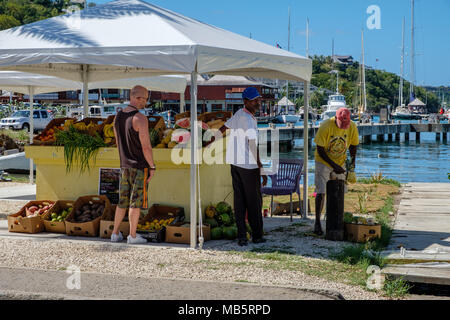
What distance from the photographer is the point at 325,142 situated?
855 cm

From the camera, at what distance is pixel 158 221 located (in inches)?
342

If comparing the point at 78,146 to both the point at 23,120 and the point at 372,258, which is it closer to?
the point at 372,258

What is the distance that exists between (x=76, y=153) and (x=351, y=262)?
4591mm

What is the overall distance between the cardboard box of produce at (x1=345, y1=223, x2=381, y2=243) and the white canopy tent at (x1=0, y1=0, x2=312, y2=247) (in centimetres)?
220

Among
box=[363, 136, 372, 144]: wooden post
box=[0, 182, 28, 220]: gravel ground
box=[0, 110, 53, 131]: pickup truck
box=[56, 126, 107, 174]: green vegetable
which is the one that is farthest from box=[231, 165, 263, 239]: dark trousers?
box=[363, 136, 372, 144]: wooden post

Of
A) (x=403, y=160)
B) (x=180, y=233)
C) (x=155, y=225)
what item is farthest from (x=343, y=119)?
(x=403, y=160)

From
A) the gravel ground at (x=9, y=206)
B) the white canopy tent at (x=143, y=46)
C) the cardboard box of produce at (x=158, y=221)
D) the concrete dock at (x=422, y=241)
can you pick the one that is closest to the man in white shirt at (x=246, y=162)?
the white canopy tent at (x=143, y=46)

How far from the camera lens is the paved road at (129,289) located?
5367 mm

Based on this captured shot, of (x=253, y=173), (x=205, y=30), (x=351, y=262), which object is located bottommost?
(x=351, y=262)

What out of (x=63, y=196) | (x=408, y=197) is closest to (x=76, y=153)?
(x=63, y=196)

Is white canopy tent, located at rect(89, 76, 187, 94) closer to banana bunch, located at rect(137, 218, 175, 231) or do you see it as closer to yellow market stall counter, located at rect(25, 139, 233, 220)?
yellow market stall counter, located at rect(25, 139, 233, 220)

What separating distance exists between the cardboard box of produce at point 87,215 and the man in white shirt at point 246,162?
2010mm
